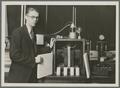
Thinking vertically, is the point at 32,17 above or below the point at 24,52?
above

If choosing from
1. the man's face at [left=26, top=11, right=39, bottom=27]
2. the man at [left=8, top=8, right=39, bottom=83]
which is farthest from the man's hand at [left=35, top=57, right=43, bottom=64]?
the man's face at [left=26, top=11, right=39, bottom=27]

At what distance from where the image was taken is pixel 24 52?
26.5 inches

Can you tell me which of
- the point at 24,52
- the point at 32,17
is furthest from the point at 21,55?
the point at 32,17

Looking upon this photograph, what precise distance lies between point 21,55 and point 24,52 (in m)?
0.01

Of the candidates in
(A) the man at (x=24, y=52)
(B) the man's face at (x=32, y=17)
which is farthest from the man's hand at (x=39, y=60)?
(B) the man's face at (x=32, y=17)

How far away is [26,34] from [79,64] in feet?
0.73

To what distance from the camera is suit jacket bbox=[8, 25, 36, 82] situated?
2.20 feet

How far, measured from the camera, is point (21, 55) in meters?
0.67

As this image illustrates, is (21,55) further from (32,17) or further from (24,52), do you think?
(32,17)

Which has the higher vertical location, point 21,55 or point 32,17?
point 32,17

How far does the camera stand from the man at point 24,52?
2.20 feet

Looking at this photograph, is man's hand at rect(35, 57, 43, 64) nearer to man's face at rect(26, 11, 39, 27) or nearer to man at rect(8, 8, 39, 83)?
man at rect(8, 8, 39, 83)

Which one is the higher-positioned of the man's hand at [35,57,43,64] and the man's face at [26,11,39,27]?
the man's face at [26,11,39,27]

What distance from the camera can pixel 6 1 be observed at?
0.69 meters
